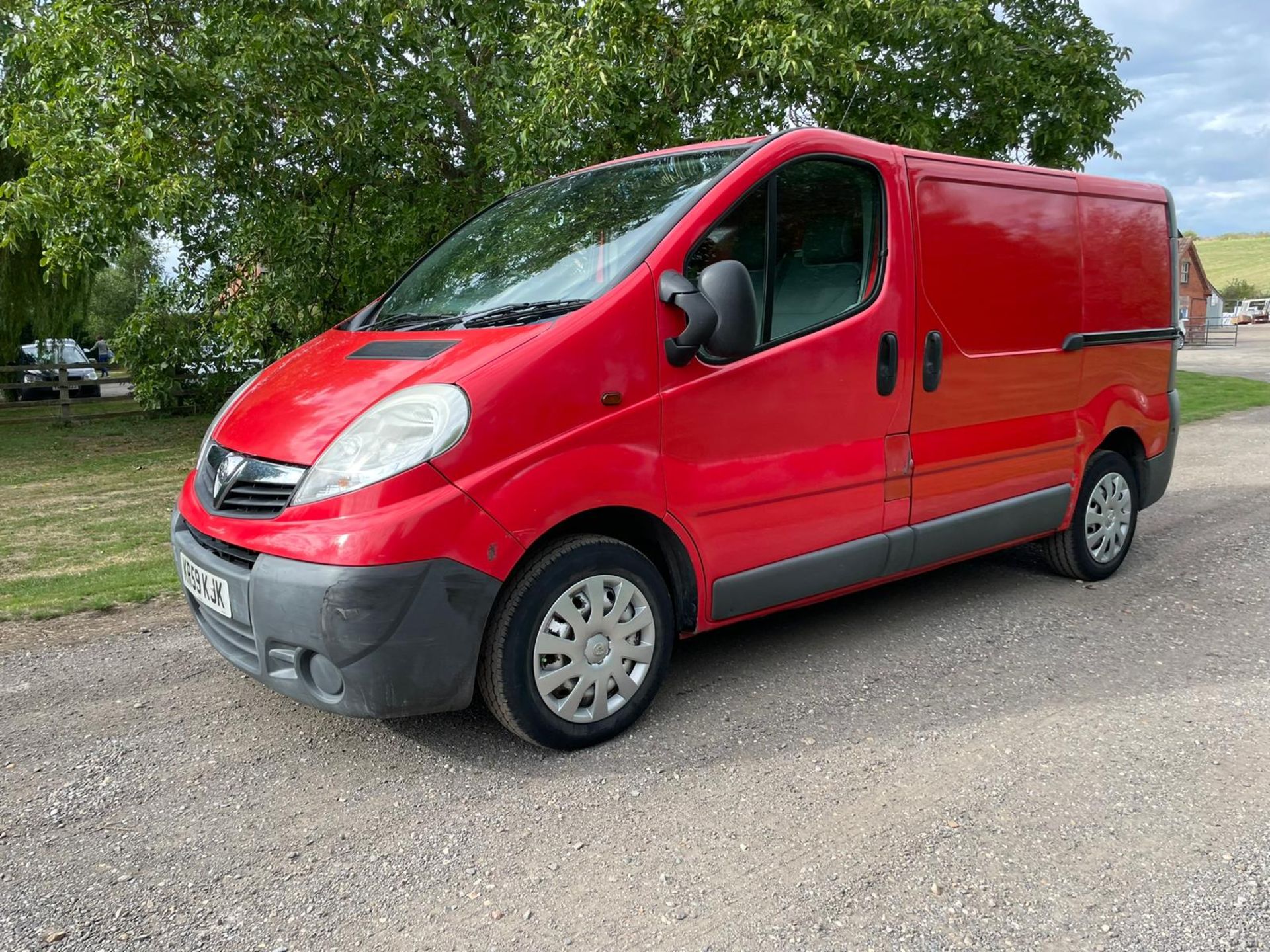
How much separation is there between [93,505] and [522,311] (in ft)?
24.7

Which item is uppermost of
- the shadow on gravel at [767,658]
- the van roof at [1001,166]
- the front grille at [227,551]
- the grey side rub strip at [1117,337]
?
the van roof at [1001,166]

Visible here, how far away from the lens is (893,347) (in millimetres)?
4078

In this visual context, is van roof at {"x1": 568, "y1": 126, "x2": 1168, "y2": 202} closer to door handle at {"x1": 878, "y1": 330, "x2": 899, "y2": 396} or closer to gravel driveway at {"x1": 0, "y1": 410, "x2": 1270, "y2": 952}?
door handle at {"x1": 878, "y1": 330, "x2": 899, "y2": 396}

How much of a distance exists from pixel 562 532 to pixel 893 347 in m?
1.70

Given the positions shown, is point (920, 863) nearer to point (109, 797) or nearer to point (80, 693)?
point (109, 797)

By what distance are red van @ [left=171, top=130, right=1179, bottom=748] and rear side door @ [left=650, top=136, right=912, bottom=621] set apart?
0.5 inches

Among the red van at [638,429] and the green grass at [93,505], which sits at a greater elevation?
the red van at [638,429]

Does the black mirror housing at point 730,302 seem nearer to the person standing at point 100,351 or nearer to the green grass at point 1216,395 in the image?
the green grass at point 1216,395

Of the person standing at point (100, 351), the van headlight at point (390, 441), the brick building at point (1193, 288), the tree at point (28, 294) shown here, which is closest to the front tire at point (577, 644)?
the van headlight at point (390, 441)

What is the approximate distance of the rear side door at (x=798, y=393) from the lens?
138 inches

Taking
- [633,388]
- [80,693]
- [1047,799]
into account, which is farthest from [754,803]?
[80,693]

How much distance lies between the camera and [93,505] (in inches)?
364

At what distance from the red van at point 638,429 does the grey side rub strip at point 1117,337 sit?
0.09 ft

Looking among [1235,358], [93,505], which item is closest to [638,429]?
→ [93,505]
